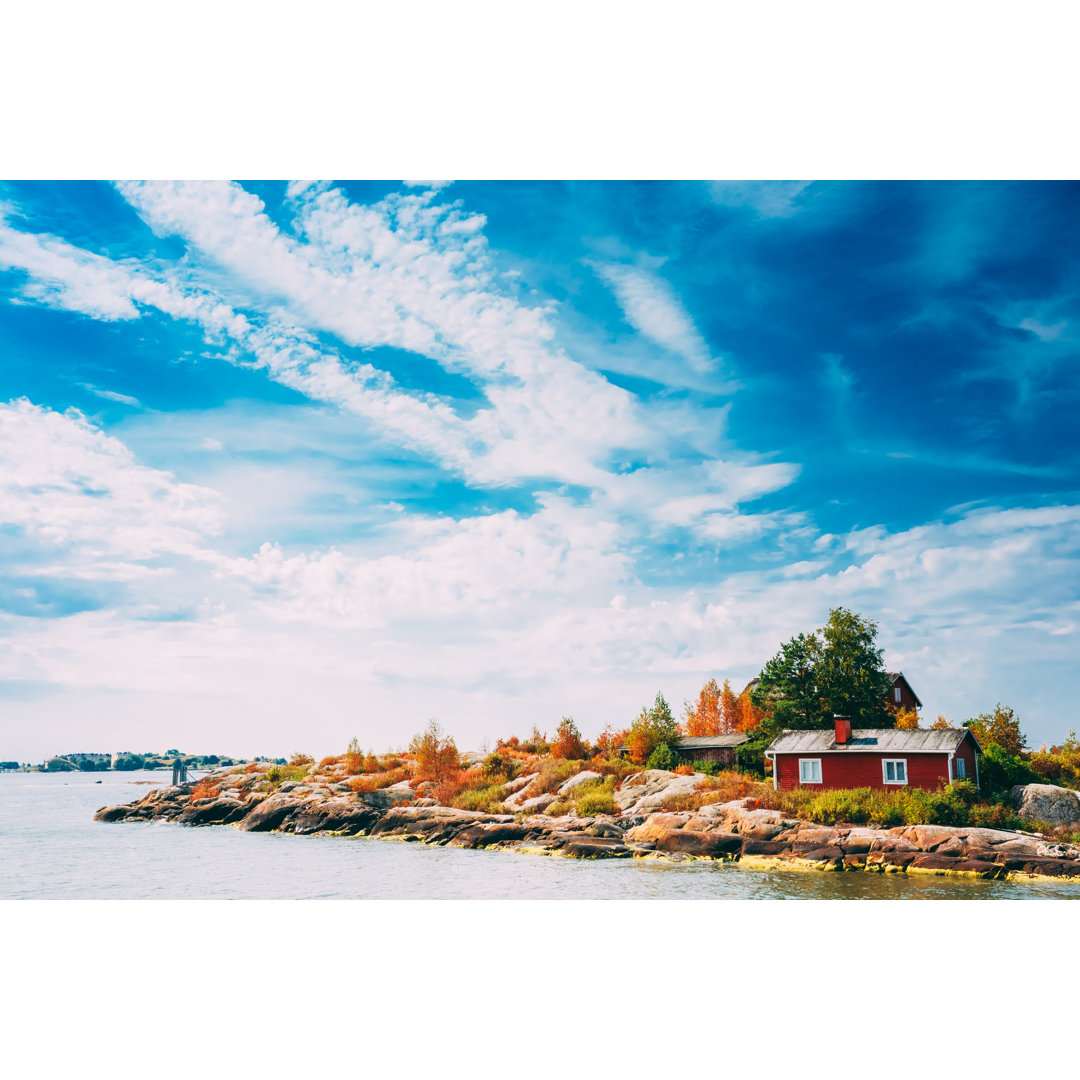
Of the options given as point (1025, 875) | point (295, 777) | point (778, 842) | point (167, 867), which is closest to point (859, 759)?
point (778, 842)

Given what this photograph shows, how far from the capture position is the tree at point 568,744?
3484 cm

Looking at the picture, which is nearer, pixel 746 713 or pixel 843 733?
pixel 843 733

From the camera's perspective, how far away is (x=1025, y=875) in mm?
16562

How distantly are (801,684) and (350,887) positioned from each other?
20.3 metres

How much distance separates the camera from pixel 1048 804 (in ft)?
68.8

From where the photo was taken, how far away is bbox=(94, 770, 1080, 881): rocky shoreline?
17.9 metres

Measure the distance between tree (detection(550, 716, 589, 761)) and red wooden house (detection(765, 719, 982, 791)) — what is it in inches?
437

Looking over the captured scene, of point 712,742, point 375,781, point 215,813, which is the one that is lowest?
point 215,813

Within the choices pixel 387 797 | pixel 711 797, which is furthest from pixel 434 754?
pixel 711 797

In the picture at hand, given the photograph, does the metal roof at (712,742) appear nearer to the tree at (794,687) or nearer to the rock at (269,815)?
the tree at (794,687)

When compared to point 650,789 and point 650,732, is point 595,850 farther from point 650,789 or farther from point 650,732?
point 650,732

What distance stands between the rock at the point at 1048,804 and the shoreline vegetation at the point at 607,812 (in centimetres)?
80

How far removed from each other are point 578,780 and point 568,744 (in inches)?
212
